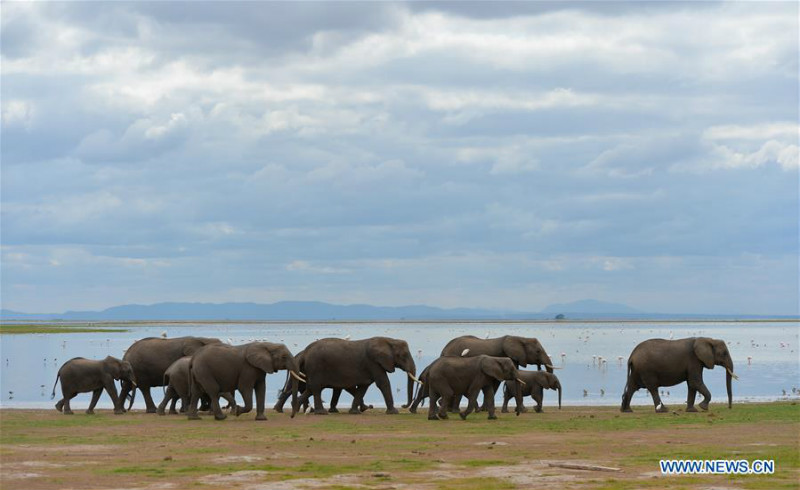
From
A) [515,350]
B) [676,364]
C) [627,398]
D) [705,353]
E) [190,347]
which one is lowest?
[627,398]

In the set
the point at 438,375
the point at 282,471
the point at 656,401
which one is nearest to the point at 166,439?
the point at 282,471

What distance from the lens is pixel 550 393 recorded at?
5119 cm

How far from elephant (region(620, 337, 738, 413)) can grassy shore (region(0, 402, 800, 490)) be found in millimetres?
2102

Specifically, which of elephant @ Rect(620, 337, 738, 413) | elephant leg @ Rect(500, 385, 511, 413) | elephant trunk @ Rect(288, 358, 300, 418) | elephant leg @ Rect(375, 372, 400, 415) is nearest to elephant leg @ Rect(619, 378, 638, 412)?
elephant @ Rect(620, 337, 738, 413)

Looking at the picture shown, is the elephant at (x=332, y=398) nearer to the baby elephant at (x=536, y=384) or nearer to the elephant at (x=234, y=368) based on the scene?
the elephant at (x=234, y=368)

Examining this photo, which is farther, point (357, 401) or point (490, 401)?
point (357, 401)

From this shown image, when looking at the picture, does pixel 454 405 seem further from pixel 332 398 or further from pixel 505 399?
pixel 332 398

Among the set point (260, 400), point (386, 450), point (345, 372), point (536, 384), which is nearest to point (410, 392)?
point (345, 372)

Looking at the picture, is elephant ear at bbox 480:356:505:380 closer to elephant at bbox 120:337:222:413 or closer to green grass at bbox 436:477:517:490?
elephant at bbox 120:337:222:413

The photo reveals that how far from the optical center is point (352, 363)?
111 ft

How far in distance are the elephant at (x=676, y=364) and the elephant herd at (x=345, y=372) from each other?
0.03 meters

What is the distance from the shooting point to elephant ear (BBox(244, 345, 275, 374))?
30531 millimetres

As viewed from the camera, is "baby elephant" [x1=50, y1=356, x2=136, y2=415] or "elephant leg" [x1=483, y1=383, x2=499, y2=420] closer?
"elephant leg" [x1=483, y1=383, x2=499, y2=420]

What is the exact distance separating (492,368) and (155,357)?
36.4 ft
